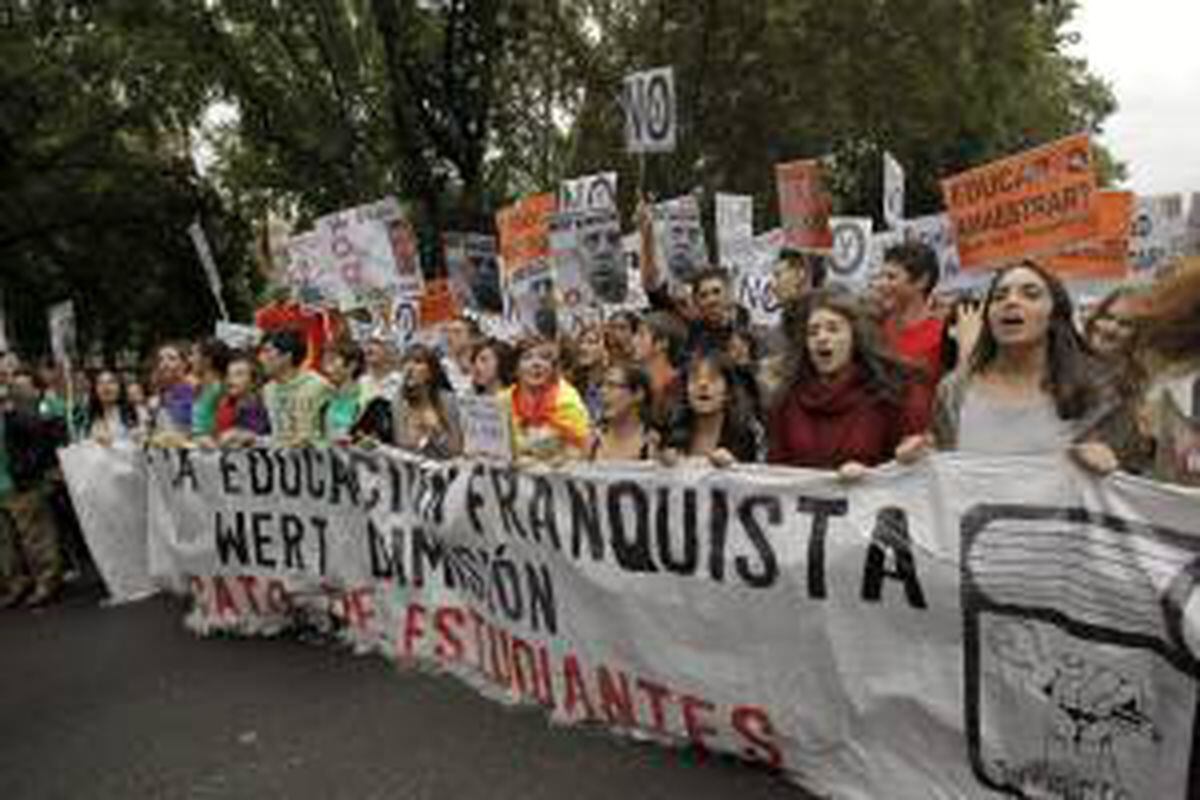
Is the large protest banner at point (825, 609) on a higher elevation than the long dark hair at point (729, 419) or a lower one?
lower

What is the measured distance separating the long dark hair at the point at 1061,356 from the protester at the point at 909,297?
Answer: 4.48ft

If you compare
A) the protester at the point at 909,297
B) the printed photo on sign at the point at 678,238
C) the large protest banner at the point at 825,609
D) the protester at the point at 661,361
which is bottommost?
the large protest banner at the point at 825,609

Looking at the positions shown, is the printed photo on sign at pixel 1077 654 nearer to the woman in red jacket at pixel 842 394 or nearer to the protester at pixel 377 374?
Result: the woman in red jacket at pixel 842 394

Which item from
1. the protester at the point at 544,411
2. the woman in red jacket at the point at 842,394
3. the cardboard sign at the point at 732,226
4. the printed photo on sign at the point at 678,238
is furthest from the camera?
the cardboard sign at the point at 732,226

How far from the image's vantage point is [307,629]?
8742mm

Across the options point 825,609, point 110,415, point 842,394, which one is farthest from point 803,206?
point 825,609

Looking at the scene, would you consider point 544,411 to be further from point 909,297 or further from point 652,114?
point 652,114

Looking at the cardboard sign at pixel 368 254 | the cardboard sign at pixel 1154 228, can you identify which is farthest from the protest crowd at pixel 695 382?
the cardboard sign at pixel 1154 228

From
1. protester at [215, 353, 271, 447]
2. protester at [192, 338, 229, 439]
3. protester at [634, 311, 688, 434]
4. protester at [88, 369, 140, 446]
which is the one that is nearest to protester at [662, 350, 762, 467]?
protester at [634, 311, 688, 434]

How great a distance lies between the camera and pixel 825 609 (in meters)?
5.31

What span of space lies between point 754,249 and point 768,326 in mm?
2273

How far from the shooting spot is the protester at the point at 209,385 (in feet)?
33.1

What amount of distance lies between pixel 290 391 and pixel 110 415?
3.45 meters

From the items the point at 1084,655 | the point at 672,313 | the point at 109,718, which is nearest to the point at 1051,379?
the point at 1084,655
